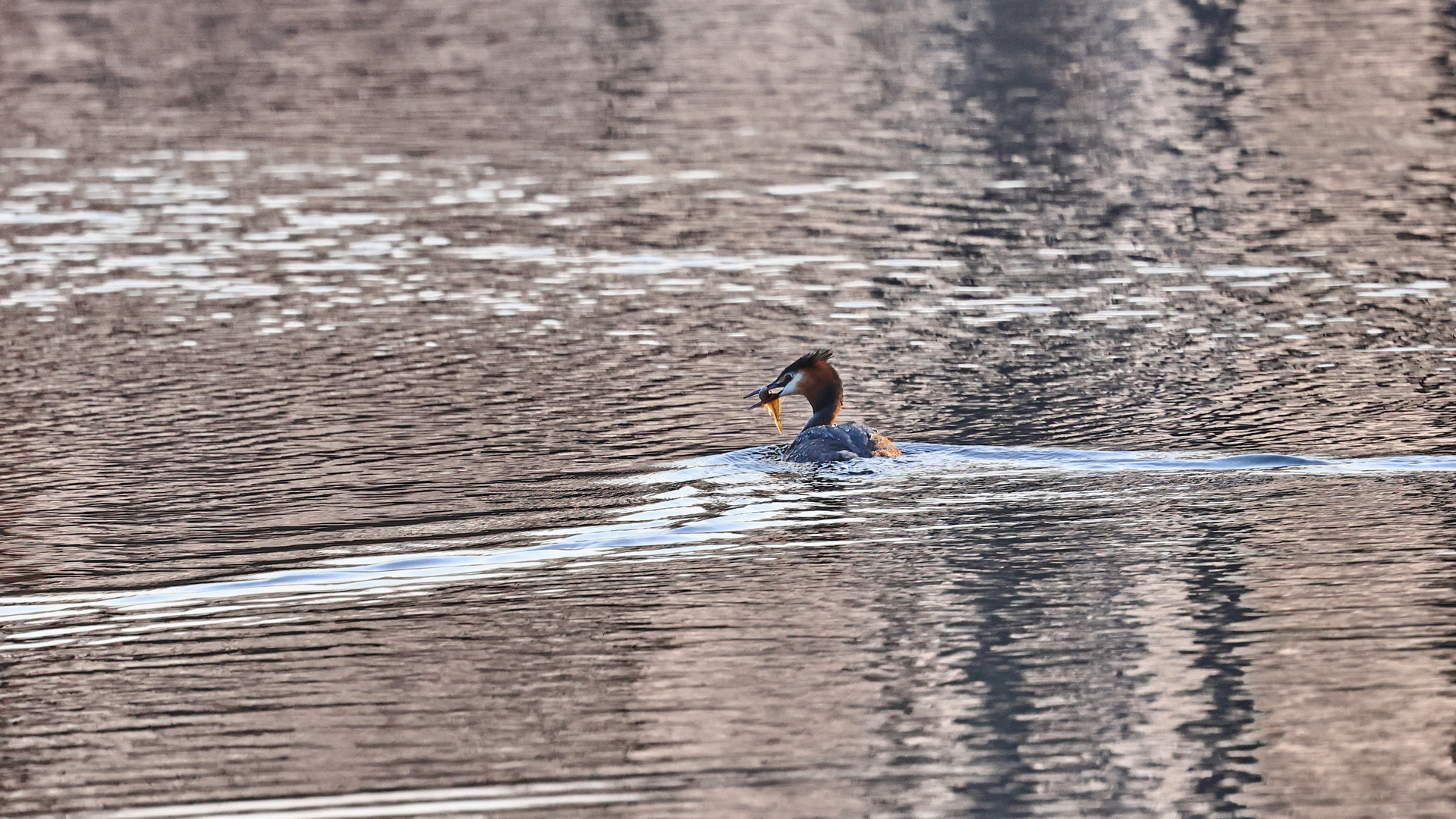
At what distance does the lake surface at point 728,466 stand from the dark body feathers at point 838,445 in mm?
175

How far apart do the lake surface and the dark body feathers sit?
0.57ft

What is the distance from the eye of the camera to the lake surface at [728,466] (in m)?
8.66

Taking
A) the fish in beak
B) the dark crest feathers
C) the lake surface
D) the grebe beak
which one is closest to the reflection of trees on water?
the lake surface

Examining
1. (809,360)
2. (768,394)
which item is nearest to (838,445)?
(809,360)

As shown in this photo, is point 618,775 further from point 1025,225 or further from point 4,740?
point 1025,225

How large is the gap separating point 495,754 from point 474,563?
3117 mm

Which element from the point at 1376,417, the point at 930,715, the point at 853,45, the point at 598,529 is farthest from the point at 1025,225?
the point at 853,45

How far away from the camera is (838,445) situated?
45.8ft

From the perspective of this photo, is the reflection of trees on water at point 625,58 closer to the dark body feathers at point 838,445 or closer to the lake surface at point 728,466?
the lake surface at point 728,466

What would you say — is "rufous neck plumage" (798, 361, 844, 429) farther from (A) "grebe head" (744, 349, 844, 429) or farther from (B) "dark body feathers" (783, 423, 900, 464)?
(B) "dark body feathers" (783, 423, 900, 464)

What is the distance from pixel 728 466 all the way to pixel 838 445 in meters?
0.79

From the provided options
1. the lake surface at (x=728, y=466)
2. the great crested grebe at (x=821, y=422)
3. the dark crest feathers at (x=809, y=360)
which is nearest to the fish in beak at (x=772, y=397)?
the great crested grebe at (x=821, y=422)

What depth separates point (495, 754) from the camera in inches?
341

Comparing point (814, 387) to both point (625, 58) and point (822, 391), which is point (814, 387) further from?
point (625, 58)
